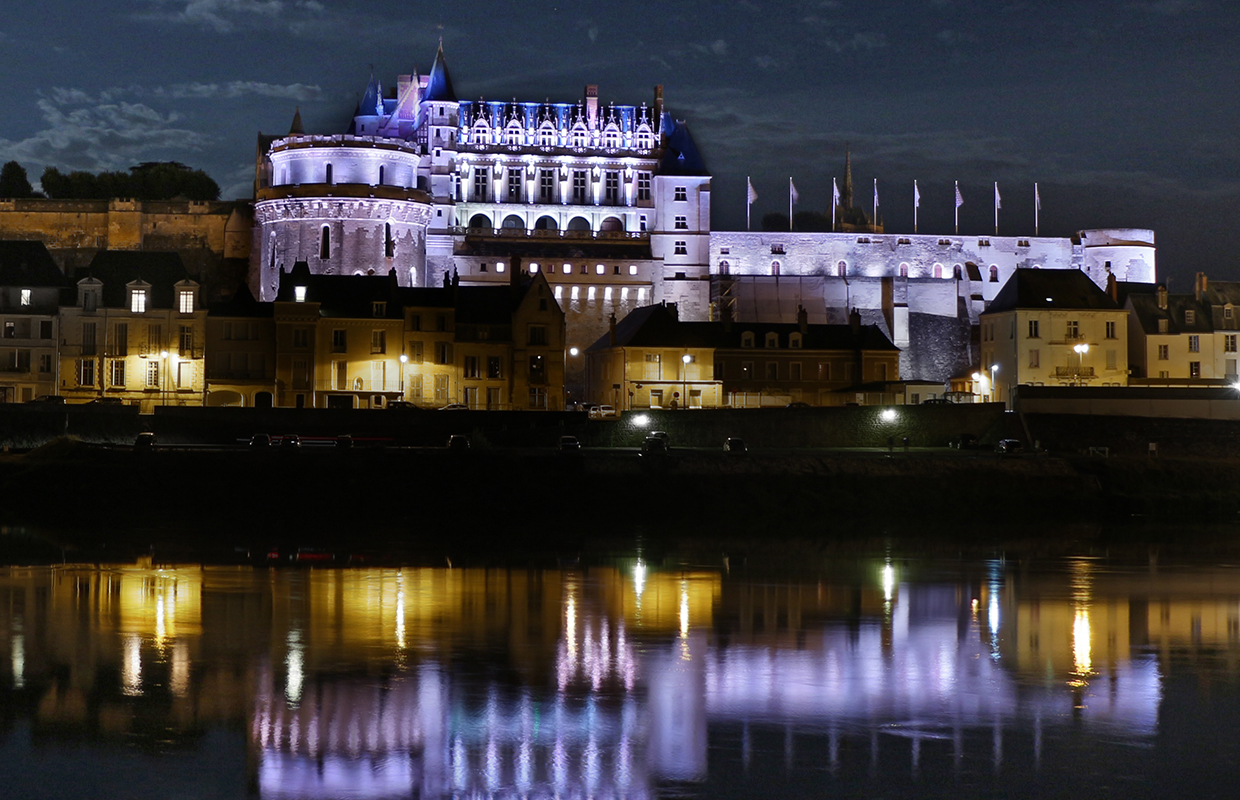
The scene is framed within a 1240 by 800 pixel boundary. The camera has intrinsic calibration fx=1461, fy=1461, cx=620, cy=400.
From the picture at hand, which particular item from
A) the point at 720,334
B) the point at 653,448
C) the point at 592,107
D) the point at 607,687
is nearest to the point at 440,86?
the point at 592,107

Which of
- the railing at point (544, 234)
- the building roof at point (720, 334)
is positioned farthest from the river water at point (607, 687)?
the railing at point (544, 234)

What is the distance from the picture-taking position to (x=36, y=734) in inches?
531

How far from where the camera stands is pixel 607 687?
15.9 meters

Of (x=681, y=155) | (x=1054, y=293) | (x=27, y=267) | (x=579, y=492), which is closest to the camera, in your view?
(x=579, y=492)

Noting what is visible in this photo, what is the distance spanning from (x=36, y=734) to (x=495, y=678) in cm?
486

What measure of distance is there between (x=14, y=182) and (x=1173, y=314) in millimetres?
78043

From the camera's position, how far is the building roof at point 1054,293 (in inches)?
2685

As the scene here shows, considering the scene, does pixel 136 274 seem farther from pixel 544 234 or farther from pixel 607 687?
pixel 607 687

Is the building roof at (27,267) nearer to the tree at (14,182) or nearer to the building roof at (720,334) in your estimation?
the building roof at (720,334)

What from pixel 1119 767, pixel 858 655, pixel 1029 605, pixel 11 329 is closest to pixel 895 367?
pixel 11 329

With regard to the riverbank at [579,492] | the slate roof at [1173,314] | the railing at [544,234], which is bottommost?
the riverbank at [579,492]

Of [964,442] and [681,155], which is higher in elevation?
[681,155]

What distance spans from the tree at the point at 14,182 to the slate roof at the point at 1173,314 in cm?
7521

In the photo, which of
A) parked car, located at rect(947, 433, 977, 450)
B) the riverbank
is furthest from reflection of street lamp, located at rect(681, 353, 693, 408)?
the riverbank
